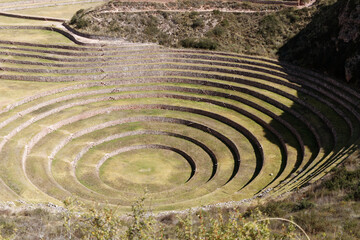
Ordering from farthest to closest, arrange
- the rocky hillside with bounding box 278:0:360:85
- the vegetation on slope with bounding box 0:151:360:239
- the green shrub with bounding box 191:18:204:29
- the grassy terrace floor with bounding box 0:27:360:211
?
the green shrub with bounding box 191:18:204:29 < the rocky hillside with bounding box 278:0:360:85 < the grassy terrace floor with bounding box 0:27:360:211 < the vegetation on slope with bounding box 0:151:360:239

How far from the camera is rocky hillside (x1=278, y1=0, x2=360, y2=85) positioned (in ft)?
136

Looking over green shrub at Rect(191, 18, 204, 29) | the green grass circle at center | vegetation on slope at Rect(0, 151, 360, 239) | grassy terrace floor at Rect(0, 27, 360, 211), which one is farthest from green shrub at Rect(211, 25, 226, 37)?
vegetation on slope at Rect(0, 151, 360, 239)

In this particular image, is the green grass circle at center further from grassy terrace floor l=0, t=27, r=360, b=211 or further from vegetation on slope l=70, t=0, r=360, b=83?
vegetation on slope l=70, t=0, r=360, b=83

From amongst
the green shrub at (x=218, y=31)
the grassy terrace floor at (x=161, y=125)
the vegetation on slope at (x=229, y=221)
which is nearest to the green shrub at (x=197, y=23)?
the green shrub at (x=218, y=31)

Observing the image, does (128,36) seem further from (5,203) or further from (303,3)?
(5,203)

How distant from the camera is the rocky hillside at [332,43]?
136ft

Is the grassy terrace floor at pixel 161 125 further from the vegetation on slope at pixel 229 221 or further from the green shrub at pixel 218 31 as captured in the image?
the green shrub at pixel 218 31

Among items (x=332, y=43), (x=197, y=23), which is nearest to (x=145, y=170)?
(x=332, y=43)

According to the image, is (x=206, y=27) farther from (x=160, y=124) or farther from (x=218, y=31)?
(x=160, y=124)

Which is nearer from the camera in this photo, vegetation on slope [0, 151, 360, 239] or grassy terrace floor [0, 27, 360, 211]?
vegetation on slope [0, 151, 360, 239]

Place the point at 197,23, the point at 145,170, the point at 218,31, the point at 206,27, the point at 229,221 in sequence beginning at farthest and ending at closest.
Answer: the point at 206,27 < the point at 197,23 < the point at 218,31 < the point at 145,170 < the point at 229,221

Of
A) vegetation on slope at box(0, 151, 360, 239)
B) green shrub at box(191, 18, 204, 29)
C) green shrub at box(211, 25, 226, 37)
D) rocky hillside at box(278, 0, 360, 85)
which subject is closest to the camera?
vegetation on slope at box(0, 151, 360, 239)

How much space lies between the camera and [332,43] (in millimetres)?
44844

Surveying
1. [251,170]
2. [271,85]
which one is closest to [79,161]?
[251,170]
